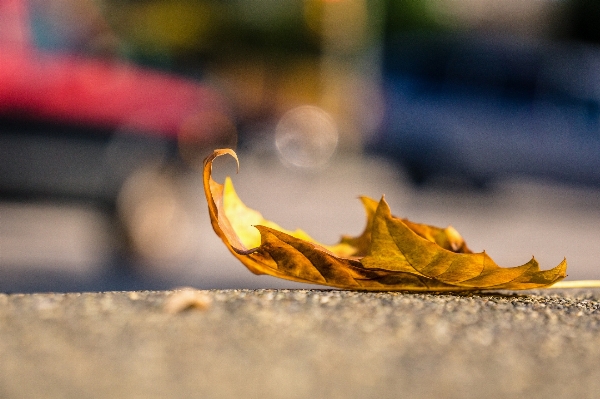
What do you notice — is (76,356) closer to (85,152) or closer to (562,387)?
(562,387)

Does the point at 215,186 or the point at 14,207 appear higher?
the point at 14,207

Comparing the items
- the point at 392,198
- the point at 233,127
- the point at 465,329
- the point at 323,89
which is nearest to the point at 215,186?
the point at 465,329

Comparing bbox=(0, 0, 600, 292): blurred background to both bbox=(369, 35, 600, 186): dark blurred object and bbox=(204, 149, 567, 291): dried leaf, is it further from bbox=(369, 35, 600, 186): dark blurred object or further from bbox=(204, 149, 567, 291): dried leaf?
bbox=(204, 149, 567, 291): dried leaf

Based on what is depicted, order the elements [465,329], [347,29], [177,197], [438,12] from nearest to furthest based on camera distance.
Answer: [465,329], [177,197], [347,29], [438,12]

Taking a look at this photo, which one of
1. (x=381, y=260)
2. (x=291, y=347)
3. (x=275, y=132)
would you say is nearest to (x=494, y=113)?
(x=275, y=132)

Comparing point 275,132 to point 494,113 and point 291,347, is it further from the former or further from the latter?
point 291,347

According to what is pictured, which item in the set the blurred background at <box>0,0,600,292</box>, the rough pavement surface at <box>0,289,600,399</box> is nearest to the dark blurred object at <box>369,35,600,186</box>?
the blurred background at <box>0,0,600,292</box>
